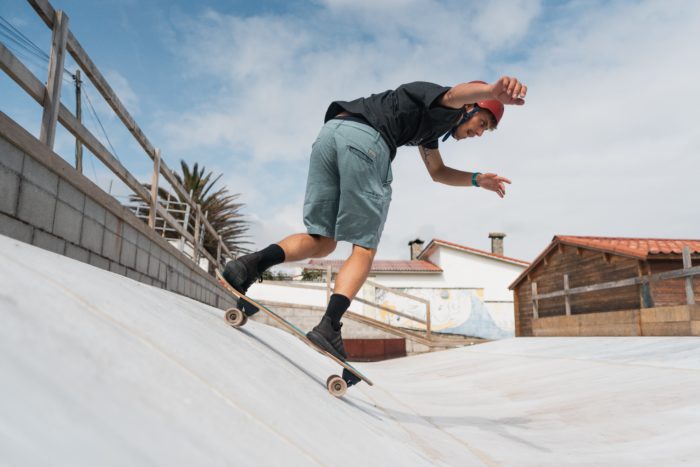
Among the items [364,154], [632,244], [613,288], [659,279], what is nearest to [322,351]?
[364,154]

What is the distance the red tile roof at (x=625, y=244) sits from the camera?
34.7 ft

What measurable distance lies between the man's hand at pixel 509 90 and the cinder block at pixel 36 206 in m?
2.13

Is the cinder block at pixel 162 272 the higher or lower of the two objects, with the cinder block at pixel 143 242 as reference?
lower

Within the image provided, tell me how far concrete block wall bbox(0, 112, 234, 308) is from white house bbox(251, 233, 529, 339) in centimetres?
1786

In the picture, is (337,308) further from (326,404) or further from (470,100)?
(470,100)

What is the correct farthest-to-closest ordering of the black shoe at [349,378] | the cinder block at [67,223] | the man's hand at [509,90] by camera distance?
the cinder block at [67,223] → the black shoe at [349,378] → the man's hand at [509,90]

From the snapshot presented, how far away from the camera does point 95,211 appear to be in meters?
3.12

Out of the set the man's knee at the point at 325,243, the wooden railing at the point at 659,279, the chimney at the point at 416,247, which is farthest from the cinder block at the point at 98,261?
the chimney at the point at 416,247

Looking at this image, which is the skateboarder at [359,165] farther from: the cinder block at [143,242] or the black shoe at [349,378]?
the cinder block at [143,242]

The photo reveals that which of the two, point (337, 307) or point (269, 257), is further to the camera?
point (269, 257)

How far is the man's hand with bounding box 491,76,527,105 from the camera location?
1921 millimetres

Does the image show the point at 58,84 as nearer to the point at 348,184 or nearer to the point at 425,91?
the point at 348,184

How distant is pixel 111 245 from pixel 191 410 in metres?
3.00

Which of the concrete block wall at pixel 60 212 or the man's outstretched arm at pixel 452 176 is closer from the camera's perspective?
the concrete block wall at pixel 60 212
